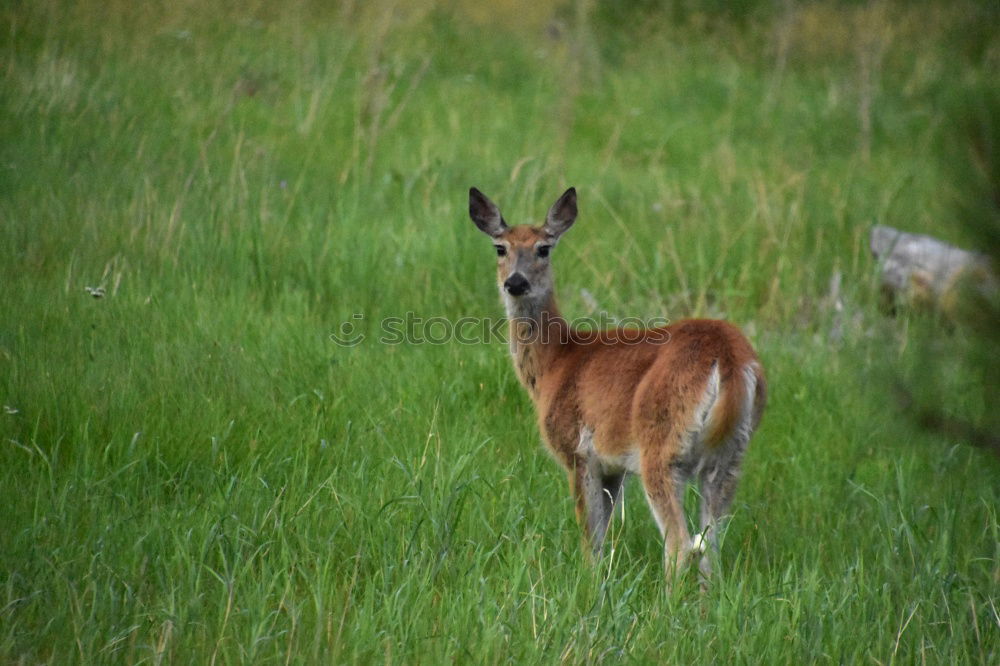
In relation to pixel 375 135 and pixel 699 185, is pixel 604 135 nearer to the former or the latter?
pixel 699 185

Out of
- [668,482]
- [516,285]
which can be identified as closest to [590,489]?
[668,482]

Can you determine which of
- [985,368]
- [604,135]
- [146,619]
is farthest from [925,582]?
[604,135]

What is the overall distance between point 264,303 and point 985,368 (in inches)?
148

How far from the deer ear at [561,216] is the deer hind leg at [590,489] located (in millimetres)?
1259

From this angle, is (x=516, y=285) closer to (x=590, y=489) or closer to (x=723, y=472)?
(x=590, y=489)

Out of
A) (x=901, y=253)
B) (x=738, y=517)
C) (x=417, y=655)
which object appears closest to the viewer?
(x=417, y=655)

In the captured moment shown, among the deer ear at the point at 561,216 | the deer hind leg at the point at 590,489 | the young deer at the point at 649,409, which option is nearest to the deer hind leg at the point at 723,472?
the young deer at the point at 649,409

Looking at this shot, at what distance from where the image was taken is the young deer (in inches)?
147

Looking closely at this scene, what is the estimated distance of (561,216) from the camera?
518cm

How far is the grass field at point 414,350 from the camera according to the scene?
121 inches

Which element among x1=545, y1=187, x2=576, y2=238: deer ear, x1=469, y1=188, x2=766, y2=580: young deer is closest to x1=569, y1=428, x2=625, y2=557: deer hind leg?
x1=469, y1=188, x2=766, y2=580: young deer

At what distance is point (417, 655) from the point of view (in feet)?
9.53

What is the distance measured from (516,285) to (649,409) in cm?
108

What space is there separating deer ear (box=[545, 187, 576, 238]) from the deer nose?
1.40ft
